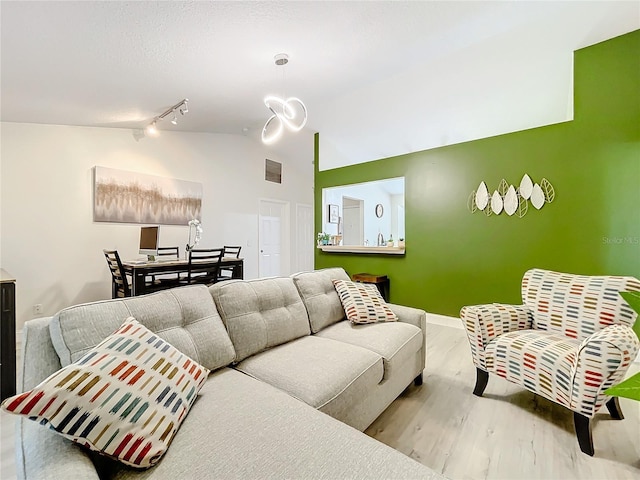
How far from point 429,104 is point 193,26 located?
2.83 meters

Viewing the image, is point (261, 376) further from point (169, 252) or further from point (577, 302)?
point (169, 252)

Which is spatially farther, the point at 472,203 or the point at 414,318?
the point at 472,203

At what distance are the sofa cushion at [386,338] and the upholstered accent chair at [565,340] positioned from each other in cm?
45

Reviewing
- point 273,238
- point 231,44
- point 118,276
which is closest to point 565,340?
point 231,44

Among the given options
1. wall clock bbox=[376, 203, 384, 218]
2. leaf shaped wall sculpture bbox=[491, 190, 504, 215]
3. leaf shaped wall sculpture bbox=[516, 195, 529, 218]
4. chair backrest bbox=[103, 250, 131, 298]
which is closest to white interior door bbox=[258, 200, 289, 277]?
wall clock bbox=[376, 203, 384, 218]

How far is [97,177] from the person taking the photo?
3.82 metres

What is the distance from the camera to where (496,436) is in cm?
165

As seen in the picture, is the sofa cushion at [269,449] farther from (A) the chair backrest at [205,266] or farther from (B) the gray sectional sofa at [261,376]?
(A) the chair backrest at [205,266]

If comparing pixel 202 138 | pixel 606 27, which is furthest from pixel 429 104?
pixel 202 138

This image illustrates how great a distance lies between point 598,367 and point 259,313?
1.77 meters

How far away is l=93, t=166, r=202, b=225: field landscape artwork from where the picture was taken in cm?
389

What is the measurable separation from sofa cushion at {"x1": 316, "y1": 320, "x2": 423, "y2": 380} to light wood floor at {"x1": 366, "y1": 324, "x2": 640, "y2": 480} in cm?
32

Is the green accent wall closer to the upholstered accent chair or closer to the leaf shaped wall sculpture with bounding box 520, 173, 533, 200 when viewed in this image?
the leaf shaped wall sculpture with bounding box 520, 173, 533, 200

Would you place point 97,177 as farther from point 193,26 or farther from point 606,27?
point 606,27
